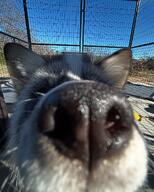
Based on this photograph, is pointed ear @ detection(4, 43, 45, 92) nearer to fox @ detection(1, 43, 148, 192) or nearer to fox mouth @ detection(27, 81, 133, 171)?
fox @ detection(1, 43, 148, 192)

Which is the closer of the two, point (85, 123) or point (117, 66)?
point (85, 123)

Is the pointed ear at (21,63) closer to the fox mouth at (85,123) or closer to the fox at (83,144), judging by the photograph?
the fox at (83,144)

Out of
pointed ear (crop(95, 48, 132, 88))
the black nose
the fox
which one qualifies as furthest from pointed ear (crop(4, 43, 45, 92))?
the black nose

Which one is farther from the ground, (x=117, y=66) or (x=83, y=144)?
(x=117, y=66)

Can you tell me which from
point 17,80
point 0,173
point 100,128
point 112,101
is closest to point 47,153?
point 100,128

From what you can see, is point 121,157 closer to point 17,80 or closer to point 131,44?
point 17,80

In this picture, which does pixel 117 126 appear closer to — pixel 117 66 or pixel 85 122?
pixel 85 122

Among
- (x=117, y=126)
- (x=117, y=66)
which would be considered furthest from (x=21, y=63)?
(x=117, y=126)

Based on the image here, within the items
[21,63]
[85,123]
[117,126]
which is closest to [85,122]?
[85,123]

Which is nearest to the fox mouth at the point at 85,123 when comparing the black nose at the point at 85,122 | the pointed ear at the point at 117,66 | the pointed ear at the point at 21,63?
the black nose at the point at 85,122
